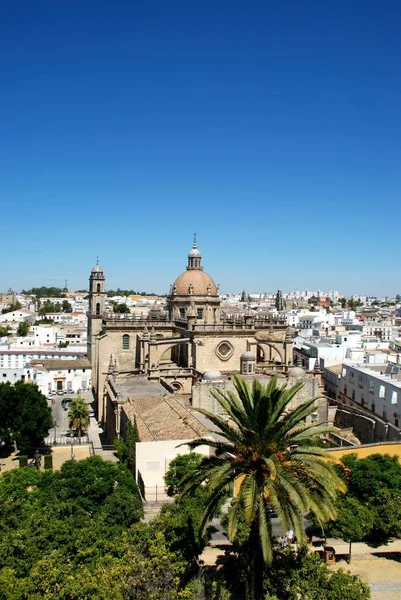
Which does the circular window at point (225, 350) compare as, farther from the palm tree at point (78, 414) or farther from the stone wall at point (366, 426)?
the palm tree at point (78, 414)

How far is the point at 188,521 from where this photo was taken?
641 inches

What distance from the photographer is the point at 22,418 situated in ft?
104

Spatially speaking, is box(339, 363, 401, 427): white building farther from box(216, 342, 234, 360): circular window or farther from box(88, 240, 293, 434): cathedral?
box(216, 342, 234, 360): circular window

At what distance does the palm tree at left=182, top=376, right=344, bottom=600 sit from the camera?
11508 mm

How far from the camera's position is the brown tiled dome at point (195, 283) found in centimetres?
4391

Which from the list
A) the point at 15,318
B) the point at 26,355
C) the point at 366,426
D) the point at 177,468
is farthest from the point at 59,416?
the point at 15,318

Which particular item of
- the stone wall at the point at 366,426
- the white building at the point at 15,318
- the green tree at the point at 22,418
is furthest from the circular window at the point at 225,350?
the white building at the point at 15,318

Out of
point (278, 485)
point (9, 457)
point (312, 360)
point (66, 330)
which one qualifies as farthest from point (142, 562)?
point (66, 330)

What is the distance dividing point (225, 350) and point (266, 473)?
2673cm

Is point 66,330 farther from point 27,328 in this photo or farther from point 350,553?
point 350,553

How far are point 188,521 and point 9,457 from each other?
62.8 feet

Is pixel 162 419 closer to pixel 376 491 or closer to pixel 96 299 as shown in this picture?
pixel 376 491

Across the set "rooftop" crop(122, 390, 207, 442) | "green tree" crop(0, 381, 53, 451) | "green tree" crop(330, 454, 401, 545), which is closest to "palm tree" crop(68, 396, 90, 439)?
"green tree" crop(0, 381, 53, 451)

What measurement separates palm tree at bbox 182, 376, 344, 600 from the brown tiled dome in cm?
3093
